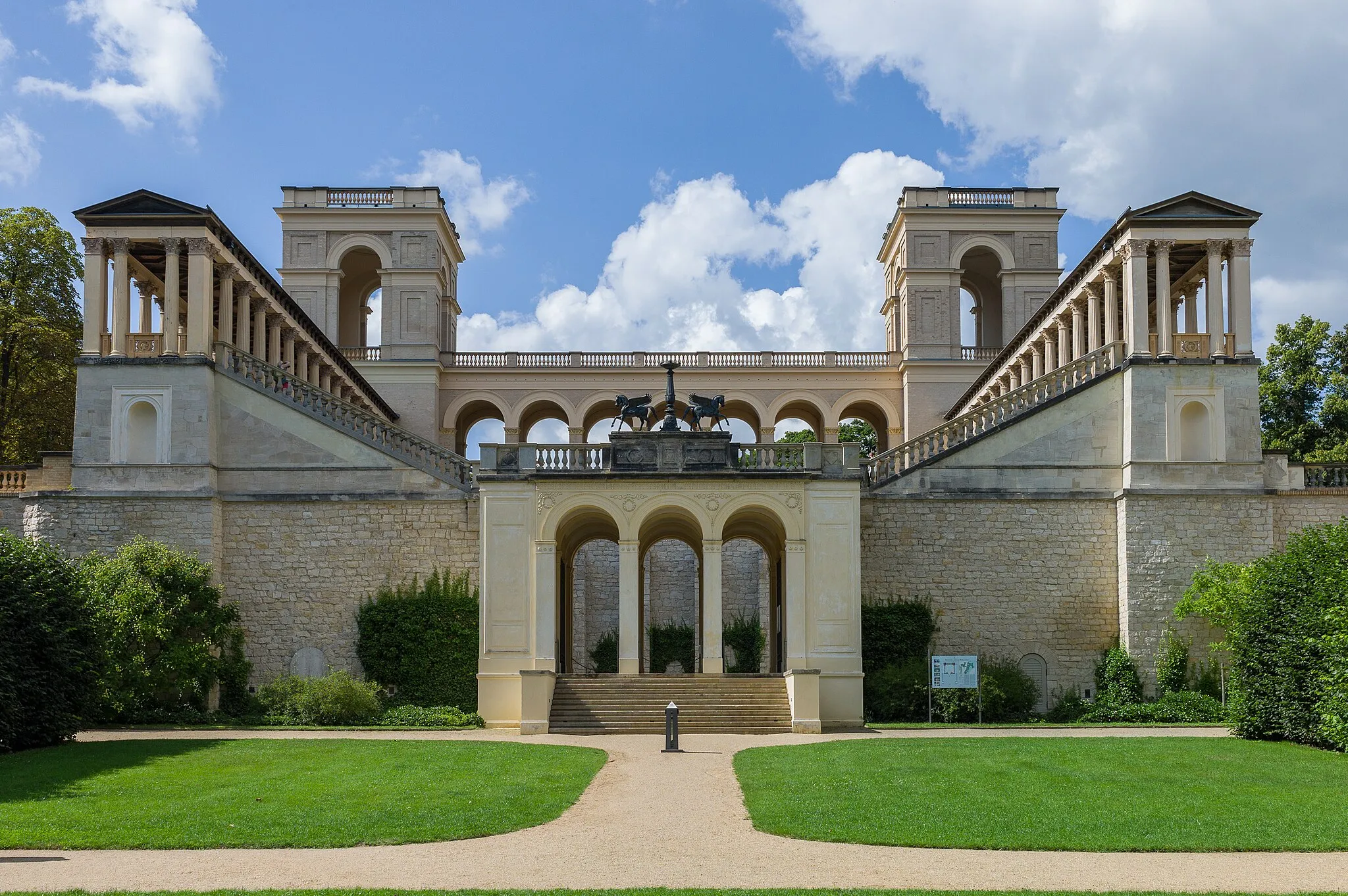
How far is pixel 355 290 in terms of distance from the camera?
60.8m

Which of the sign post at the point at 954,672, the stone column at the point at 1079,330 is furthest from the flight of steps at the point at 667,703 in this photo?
the stone column at the point at 1079,330

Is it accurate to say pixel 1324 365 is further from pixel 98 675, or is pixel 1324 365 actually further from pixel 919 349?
pixel 98 675

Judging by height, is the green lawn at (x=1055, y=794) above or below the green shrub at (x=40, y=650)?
below

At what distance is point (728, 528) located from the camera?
3784cm

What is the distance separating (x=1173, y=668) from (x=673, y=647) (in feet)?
64.1

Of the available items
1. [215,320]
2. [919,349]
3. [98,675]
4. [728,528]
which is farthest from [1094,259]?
[98,675]

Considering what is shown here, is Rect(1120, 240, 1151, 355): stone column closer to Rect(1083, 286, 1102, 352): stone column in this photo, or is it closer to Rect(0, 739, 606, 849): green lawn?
Rect(1083, 286, 1102, 352): stone column

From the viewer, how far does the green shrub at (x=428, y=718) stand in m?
31.2

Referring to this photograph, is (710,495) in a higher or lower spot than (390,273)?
lower

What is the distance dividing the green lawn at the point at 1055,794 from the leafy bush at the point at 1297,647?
0.83 meters

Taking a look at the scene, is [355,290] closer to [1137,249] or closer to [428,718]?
[428,718]

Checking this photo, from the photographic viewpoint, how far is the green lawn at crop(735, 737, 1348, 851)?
1530 cm

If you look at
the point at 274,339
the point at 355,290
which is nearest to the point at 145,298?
the point at 274,339

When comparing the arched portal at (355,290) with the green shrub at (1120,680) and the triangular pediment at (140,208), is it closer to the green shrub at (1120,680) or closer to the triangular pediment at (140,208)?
the triangular pediment at (140,208)
